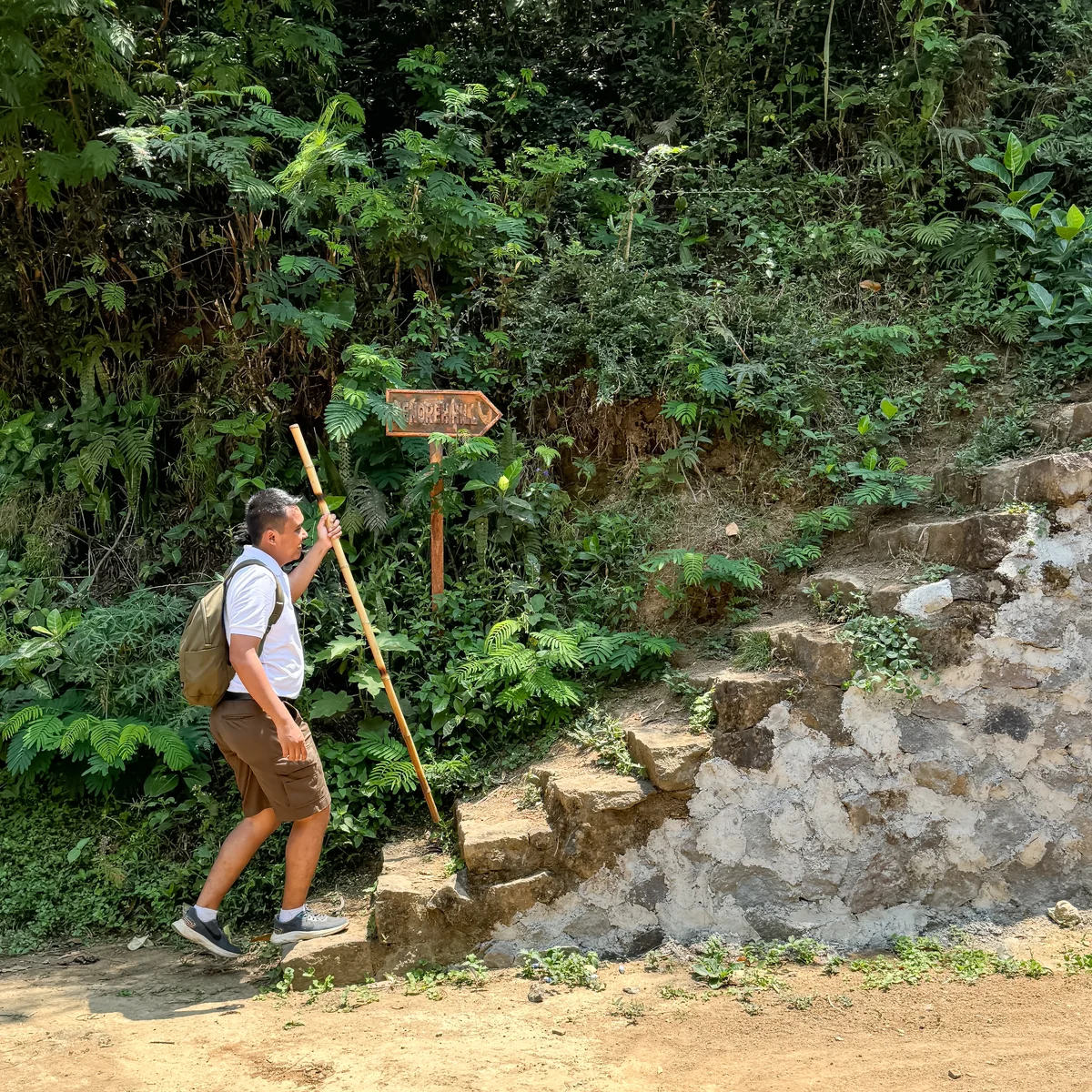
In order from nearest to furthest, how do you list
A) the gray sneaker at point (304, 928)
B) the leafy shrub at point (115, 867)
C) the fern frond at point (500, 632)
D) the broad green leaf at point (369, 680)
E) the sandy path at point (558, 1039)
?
the sandy path at point (558, 1039) → the gray sneaker at point (304, 928) → the leafy shrub at point (115, 867) → the broad green leaf at point (369, 680) → the fern frond at point (500, 632)

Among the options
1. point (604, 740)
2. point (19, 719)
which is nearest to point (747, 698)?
point (604, 740)

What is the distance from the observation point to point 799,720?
15.9 feet

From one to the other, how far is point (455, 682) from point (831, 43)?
6.59 meters

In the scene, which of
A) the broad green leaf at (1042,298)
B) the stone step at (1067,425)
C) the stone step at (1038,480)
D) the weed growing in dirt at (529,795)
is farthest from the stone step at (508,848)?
the broad green leaf at (1042,298)

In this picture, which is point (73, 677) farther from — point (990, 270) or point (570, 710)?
point (990, 270)

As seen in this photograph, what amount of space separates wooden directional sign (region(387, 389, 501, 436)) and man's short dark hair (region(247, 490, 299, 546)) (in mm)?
1302

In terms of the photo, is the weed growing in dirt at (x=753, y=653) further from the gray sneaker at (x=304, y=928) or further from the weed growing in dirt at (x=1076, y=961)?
the gray sneaker at (x=304, y=928)

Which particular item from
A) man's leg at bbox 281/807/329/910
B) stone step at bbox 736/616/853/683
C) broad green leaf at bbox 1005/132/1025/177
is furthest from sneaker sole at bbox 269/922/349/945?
broad green leaf at bbox 1005/132/1025/177

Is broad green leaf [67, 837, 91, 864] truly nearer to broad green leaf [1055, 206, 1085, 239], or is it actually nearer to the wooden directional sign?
the wooden directional sign

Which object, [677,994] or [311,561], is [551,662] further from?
[677,994]

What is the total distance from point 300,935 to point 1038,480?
4.56m

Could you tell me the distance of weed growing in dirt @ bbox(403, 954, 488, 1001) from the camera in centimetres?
445

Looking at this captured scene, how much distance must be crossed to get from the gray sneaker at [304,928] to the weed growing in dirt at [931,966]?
255 cm

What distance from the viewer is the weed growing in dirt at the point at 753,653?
5.18 metres
